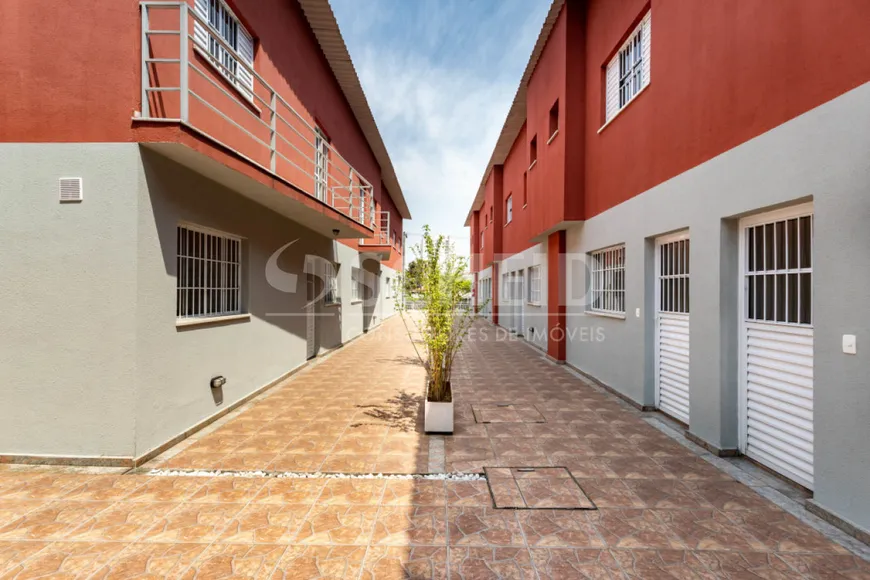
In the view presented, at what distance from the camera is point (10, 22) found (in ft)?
13.1

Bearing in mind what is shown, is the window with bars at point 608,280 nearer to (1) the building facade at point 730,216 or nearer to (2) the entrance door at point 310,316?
(1) the building facade at point 730,216

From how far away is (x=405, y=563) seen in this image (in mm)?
2713

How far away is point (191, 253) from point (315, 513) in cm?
370

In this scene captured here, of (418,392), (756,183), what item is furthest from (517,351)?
(756,183)

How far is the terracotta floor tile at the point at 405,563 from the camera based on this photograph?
260cm

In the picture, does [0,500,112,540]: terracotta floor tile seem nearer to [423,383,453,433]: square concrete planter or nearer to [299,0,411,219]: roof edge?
[423,383,453,433]: square concrete planter

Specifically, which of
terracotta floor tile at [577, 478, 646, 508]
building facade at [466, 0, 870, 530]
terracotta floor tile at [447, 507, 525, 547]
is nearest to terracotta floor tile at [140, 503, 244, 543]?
terracotta floor tile at [447, 507, 525, 547]

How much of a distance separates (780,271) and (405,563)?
13.8ft

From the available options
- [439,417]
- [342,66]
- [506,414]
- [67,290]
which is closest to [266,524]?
[439,417]

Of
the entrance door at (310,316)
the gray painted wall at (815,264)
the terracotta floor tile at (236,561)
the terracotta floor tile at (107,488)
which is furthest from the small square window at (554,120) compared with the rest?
the terracotta floor tile at (107,488)

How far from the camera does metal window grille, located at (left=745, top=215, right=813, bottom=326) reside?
144 inches

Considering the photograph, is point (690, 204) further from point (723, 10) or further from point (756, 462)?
point (756, 462)

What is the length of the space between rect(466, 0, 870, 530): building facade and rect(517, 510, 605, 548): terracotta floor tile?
1869 millimetres

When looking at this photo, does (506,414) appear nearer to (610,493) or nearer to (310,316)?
(610,493)
